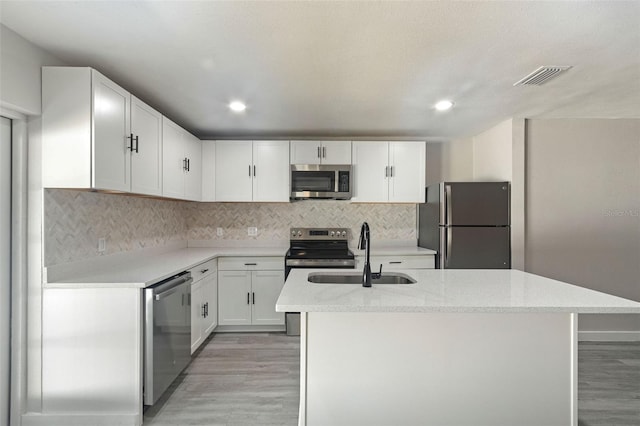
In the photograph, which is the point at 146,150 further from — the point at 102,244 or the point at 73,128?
the point at 102,244

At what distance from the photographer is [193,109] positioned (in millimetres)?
3020

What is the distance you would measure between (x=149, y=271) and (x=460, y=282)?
2142mm

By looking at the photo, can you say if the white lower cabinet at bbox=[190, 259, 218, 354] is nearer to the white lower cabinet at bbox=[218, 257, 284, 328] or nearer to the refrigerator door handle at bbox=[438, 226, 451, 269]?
the white lower cabinet at bbox=[218, 257, 284, 328]

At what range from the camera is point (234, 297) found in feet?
11.9

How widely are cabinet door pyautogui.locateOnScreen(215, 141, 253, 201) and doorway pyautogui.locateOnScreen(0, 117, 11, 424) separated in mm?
2083

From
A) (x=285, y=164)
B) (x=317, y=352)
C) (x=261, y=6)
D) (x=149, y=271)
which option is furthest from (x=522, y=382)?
(x=285, y=164)

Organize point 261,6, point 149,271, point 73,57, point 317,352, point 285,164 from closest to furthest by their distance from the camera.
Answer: point 261,6, point 317,352, point 73,57, point 149,271, point 285,164

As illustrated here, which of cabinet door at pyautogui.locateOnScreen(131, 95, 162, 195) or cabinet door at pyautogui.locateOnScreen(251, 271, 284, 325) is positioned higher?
cabinet door at pyautogui.locateOnScreen(131, 95, 162, 195)

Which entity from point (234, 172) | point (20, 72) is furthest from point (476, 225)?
point (20, 72)

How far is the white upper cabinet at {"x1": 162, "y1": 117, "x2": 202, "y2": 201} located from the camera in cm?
290

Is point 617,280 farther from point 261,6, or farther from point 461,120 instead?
point 261,6

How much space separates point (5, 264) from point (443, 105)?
10.8ft

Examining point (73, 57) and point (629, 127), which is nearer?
point (73, 57)

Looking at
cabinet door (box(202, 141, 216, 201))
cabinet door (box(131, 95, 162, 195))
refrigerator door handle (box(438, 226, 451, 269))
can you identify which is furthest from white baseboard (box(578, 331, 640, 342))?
cabinet door (box(131, 95, 162, 195))
